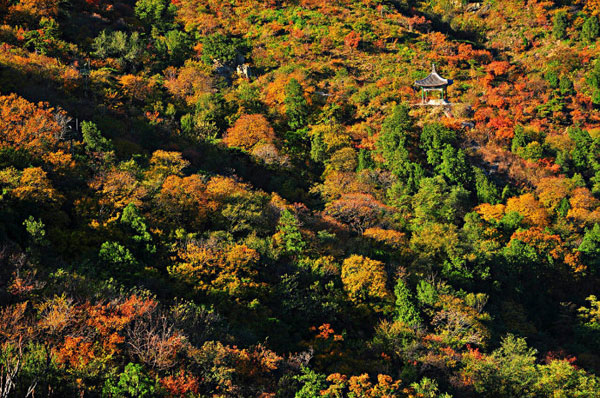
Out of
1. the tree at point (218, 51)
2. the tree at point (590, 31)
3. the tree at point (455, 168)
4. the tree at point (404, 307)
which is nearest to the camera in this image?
the tree at point (404, 307)

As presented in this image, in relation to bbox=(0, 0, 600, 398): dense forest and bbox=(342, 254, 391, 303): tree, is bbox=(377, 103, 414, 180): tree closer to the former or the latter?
bbox=(0, 0, 600, 398): dense forest

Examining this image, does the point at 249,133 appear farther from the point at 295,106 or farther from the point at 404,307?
the point at 404,307

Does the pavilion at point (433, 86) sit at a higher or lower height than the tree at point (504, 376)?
higher

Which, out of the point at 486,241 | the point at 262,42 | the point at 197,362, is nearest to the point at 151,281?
the point at 197,362

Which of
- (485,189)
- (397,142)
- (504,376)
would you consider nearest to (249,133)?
(397,142)

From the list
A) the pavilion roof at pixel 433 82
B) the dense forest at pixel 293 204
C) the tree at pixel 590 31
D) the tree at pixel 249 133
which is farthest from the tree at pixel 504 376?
the tree at pixel 590 31

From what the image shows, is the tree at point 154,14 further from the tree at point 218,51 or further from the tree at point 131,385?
the tree at point 131,385

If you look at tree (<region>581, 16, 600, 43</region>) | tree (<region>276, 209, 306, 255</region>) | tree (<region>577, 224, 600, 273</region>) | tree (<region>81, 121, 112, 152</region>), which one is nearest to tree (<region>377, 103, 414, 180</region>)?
tree (<region>577, 224, 600, 273</region>)

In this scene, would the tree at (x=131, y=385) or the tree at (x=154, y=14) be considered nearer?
the tree at (x=131, y=385)
